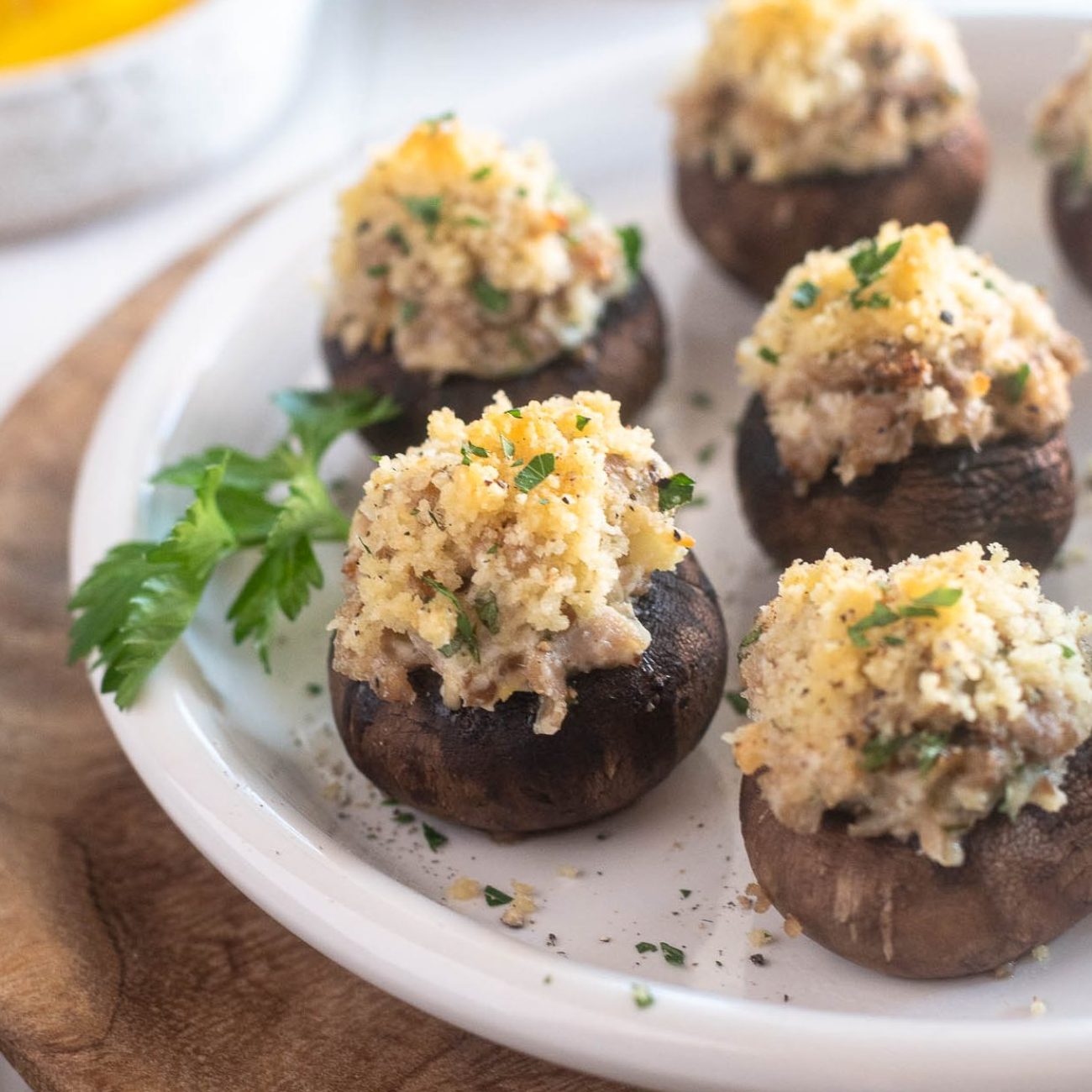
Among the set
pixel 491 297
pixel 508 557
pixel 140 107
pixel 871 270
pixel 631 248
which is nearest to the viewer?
pixel 508 557

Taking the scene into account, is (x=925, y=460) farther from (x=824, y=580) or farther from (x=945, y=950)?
(x=945, y=950)

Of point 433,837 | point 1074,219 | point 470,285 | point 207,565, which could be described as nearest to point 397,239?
point 470,285

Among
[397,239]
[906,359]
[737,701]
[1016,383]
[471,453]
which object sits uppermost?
[471,453]

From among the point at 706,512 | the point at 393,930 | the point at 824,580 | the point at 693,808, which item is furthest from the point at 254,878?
the point at 706,512

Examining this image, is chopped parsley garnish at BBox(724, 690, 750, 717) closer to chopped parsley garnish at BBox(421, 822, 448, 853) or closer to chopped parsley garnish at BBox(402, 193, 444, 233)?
chopped parsley garnish at BBox(421, 822, 448, 853)

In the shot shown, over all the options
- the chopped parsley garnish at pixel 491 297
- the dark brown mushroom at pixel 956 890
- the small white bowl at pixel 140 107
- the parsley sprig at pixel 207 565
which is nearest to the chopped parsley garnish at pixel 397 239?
the chopped parsley garnish at pixel 491 297

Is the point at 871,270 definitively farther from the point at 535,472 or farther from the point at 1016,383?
the point at 535,472
